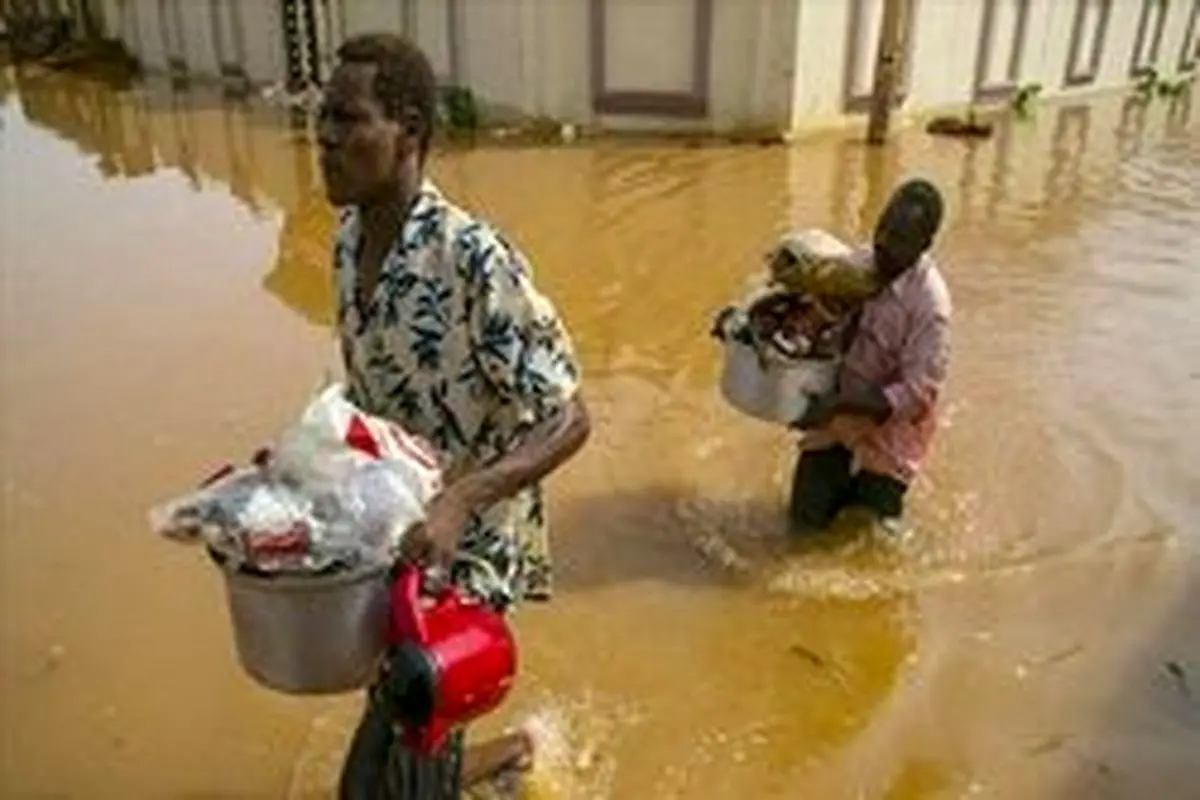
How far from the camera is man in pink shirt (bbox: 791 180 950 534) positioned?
4.21 meters

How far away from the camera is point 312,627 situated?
233cm

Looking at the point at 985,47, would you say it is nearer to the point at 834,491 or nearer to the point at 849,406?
the point at 834,491

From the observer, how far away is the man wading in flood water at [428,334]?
241 centimetres

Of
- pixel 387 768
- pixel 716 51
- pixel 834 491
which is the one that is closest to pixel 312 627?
pixel 387 768

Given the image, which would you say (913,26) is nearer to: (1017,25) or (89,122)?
(1017,25)

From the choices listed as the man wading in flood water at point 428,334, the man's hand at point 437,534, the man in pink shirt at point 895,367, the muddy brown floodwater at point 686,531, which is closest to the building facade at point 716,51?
the muddy brown floodwater at point 686,531

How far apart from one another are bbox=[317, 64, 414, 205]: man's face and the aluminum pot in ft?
6.75

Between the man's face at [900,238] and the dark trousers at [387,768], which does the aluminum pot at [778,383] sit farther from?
the dark trousers at [387,768]

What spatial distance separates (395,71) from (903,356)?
2394 mm

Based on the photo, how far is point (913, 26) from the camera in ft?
39.9

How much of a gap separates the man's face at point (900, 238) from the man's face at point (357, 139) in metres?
2.11

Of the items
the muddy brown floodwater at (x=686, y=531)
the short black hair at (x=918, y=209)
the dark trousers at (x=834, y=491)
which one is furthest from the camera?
the dark trousers at (x=834, y=491)

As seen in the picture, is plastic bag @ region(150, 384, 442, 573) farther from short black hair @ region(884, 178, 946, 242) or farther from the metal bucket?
short black hair @ region(884, 178, 946, 242)

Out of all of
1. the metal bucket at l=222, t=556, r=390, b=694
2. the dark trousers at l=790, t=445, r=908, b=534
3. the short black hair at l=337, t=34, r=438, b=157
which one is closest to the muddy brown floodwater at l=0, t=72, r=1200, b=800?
the dark trousers at l=790, t=445, r=908, b=534
